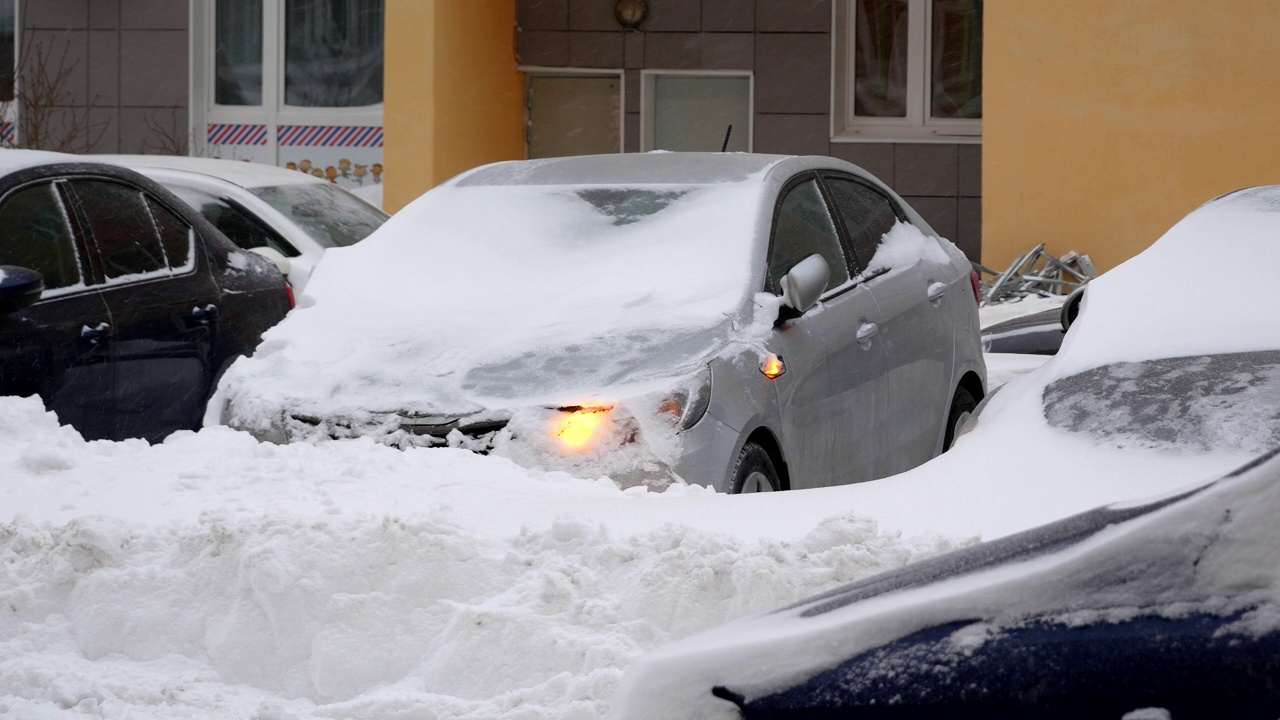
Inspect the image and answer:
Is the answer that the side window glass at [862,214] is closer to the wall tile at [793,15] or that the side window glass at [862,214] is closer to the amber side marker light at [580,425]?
the amber side marker light at [580,425]

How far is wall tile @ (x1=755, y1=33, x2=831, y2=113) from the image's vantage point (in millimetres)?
15953

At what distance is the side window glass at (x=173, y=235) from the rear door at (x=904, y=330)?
111 inches

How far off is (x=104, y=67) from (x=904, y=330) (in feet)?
41.6

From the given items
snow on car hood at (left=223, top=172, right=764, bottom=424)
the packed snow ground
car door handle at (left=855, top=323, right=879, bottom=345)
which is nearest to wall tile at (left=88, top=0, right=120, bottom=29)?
snow on car hood at (left=223, top=172, right=764, bottom=424)

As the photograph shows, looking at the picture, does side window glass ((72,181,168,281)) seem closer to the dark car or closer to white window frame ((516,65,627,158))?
the dark car

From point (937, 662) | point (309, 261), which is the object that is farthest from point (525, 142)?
point (937, 662)

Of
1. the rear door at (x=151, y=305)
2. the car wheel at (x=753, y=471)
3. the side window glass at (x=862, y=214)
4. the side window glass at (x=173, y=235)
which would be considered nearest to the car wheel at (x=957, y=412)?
the side window glass at (x=862, y=214)

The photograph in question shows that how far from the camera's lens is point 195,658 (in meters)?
3.67

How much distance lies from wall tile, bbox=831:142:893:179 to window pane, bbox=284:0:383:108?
4.96 m

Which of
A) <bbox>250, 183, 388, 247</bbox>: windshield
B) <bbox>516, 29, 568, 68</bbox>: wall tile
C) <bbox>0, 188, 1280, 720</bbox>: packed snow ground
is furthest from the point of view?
<bbox>516, 29, 568, 68</bbox>: wall tile

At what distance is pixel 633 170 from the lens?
6.25 metres

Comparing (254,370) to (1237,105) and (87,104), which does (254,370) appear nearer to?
(1237,105)

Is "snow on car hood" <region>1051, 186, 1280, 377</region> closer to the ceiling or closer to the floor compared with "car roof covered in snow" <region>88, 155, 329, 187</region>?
closer to the floor

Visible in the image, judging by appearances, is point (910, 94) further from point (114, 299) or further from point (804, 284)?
point (804, 284)
